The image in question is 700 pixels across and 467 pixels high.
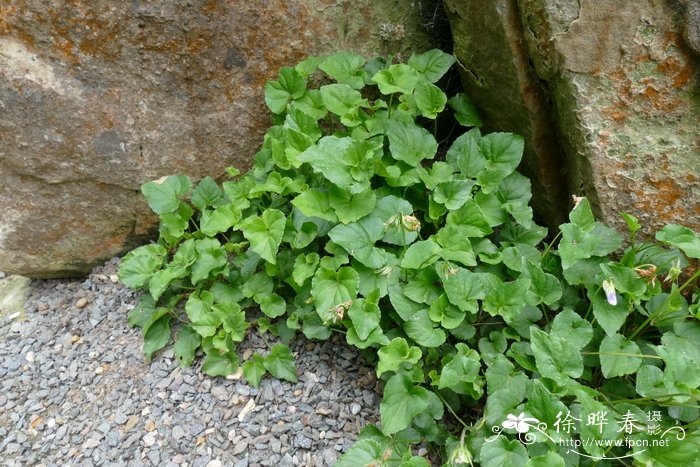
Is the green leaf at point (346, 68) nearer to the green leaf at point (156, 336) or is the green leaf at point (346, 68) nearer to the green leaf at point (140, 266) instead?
the green leaf at point (140, 266)

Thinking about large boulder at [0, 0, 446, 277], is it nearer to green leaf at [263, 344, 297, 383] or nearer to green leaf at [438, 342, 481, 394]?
green leaf at [263, 344, 297, 383]

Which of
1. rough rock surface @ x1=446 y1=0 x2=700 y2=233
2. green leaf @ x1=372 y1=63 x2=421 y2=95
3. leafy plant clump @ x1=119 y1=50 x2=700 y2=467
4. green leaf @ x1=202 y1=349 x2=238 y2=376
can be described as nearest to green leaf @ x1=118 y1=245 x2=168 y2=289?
leafy plant clump @ x1=119 y1=50 x2=700 y2=467

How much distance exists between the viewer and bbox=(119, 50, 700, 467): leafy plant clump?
189 cm

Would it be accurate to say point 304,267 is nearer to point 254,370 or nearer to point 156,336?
point 254,370

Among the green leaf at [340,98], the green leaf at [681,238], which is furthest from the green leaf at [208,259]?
the green leaf at [681,238]

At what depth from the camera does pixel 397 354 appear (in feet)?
6.73

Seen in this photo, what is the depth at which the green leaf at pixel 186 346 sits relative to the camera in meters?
2.45

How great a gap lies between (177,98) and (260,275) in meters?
0.93

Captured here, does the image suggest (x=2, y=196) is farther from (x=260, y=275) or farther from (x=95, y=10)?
(x=260, y=275)

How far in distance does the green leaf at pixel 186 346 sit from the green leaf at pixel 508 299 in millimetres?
1234

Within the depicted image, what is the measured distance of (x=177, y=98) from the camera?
2658 millimetres

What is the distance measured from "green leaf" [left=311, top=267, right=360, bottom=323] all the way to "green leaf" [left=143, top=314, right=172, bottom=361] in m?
0.79

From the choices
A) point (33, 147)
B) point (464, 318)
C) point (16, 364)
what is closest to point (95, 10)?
point (33, 147)

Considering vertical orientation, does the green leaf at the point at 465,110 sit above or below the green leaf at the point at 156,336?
above
